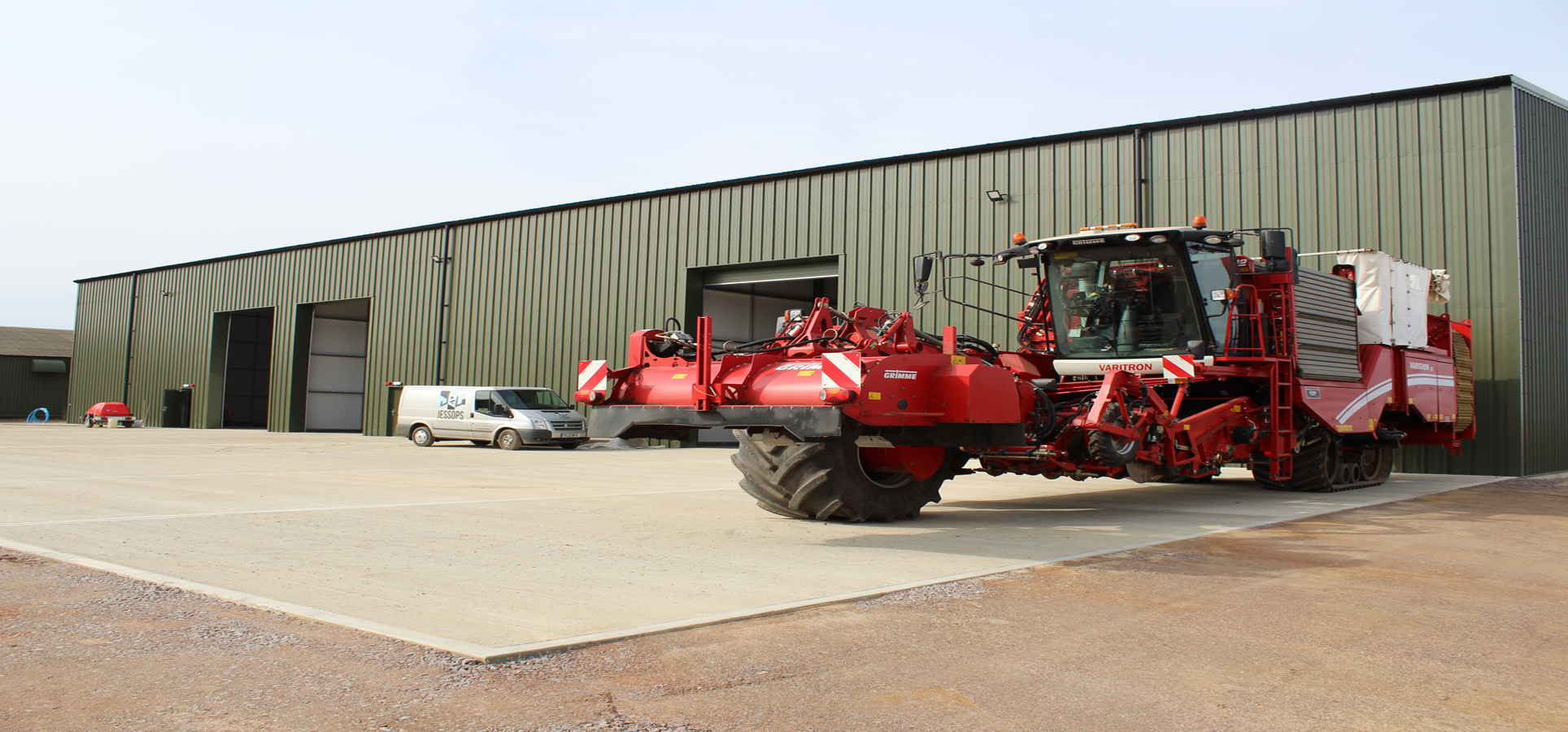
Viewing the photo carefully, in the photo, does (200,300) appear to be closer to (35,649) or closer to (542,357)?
(542,357)

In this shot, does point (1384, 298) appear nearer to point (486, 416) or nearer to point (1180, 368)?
point (1180, 368)

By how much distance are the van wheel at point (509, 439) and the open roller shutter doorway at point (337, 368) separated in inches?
528

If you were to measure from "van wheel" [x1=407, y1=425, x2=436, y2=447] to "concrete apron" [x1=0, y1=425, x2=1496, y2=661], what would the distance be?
9.57 meters

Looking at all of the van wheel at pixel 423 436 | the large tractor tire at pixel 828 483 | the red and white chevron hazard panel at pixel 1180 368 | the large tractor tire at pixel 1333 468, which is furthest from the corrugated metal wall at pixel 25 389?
the red and white chevron hazard panel at pixel 1180 368

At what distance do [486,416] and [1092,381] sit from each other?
16.8 meters

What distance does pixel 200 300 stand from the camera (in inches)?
1502

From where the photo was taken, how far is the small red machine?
1485 inches

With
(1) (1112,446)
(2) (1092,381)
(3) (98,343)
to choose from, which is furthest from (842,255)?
(3) (98,343)

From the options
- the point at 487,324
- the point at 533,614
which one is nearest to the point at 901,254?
the point at 487,324

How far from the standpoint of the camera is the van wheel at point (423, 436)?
24.6 m

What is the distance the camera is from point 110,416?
37844 mm

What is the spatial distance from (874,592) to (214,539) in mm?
4869

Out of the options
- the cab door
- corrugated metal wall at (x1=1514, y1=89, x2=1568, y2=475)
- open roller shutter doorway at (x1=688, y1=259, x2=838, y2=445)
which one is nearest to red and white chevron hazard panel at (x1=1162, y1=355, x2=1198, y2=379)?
corrugated metal wall at (x1=1514, y1=89, x2=1568, y2=475)

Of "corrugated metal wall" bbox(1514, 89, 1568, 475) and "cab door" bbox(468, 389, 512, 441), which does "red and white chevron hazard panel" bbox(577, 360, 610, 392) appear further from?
"cab door" bbox(468, 389, 512, 441)
